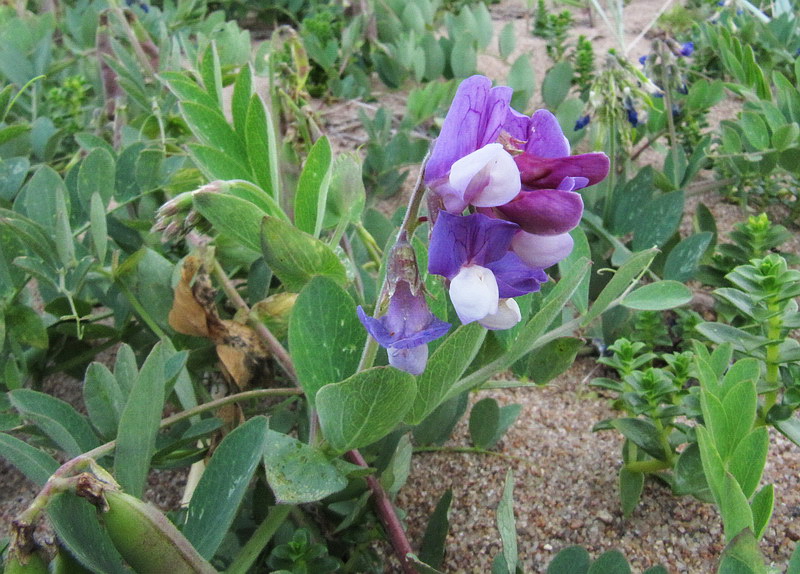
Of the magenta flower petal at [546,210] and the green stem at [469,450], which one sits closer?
the magenta flower petal at [546,210]

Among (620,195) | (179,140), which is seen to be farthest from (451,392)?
(179,140)

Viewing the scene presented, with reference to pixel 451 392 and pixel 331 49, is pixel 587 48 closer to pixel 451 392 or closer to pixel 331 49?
pixel 331 49

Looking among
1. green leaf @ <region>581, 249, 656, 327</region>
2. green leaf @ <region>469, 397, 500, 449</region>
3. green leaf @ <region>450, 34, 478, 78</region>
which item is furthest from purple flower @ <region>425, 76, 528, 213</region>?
green leaf @ <region>450, 34, 478, 78</region>

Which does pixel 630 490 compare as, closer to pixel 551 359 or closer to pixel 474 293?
pixel 551 359

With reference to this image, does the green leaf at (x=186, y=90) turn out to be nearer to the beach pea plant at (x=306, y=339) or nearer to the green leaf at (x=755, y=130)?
the beach pea plant at (x=306, y=339)

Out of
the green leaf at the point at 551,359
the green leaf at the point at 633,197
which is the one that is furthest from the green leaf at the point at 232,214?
the green leaf at the point at 633,197

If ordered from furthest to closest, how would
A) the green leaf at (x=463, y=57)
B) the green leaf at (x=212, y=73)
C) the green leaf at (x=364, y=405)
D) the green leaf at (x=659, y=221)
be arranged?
1. the green leaf at (x=463, y=57)
2. the green leaf at (x=659, y=221)
3. the green leaf at (x=212, y=73)
4. the green leaf at (x=364, y=405)
